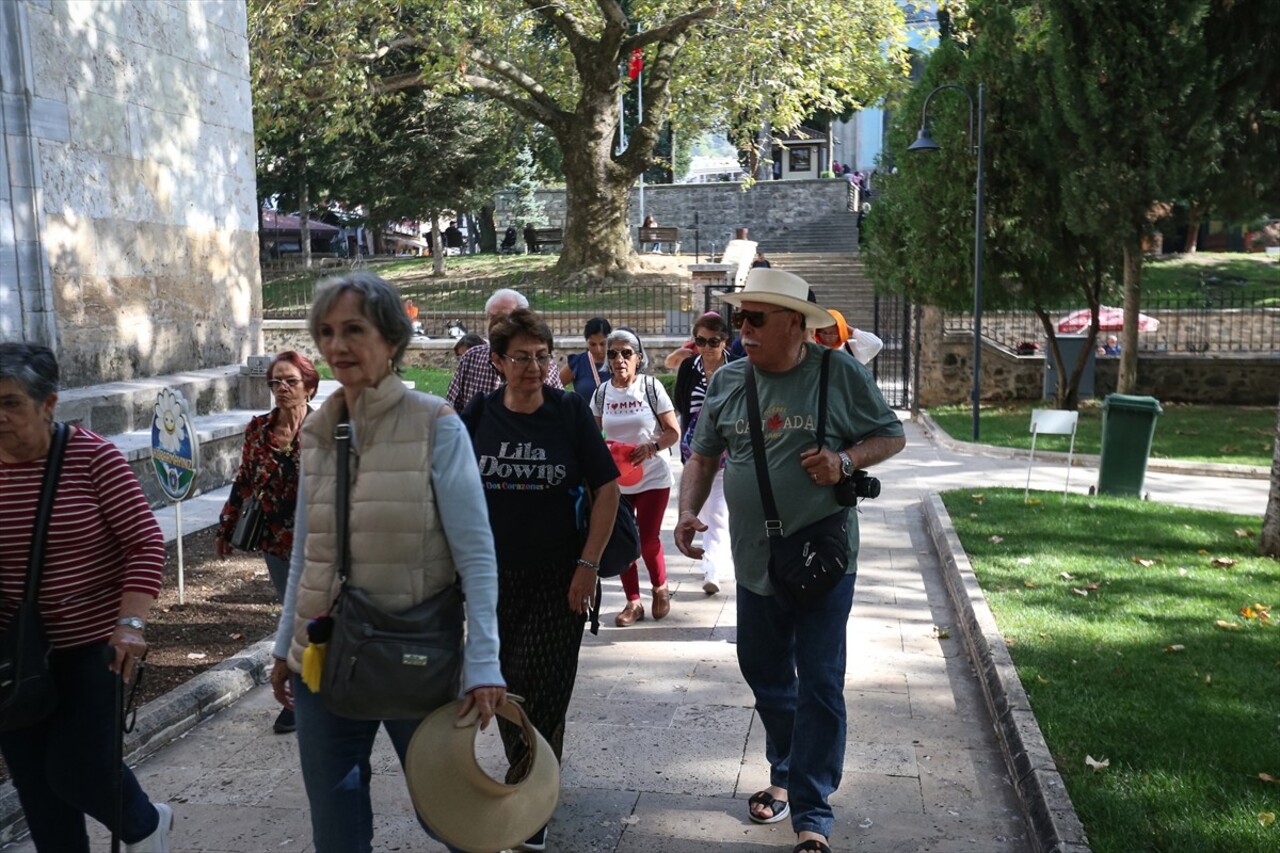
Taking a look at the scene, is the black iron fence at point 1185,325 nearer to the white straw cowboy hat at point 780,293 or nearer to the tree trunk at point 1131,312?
the tree trunk at point 1131,312

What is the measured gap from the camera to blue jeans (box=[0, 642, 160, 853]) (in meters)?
3.48

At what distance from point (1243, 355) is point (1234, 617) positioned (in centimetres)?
1623

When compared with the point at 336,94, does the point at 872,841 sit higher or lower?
lower

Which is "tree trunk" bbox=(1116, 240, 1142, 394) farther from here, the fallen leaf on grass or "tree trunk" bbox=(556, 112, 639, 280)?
"tree trunk" bbox=(556, 112, 639, 280)

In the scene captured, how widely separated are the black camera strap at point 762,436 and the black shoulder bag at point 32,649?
7.11ft

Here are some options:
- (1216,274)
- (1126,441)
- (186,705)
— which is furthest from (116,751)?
(1216,274)

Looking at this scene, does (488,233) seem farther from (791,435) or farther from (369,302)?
(369,302)

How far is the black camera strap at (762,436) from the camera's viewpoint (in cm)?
416

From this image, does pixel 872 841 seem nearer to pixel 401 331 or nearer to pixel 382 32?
pixel 401 331


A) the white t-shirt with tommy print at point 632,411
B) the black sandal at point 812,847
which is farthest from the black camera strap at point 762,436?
the white t-shirt with tommy print at point 632,411

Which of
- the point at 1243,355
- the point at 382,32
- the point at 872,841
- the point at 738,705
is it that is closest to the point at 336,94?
the point at 382,32

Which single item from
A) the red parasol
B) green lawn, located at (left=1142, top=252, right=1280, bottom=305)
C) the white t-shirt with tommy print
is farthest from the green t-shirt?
green lawn, located at (left=1142, top=252, right=1280, bottom=305)

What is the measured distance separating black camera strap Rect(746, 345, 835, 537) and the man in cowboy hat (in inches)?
0.8

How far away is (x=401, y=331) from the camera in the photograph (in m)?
3.21
